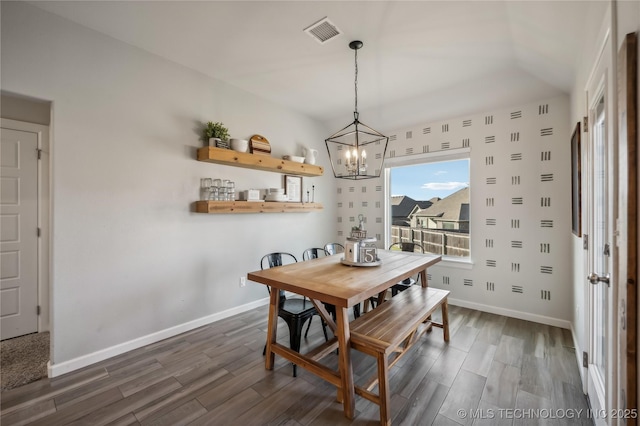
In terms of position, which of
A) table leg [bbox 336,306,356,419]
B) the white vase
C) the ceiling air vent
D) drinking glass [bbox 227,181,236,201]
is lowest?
table leg [bbox 336,306,356,419]

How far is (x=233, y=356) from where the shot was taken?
2.54m

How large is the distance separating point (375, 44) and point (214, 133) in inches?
76.7

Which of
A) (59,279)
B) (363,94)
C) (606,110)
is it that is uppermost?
(363,94)

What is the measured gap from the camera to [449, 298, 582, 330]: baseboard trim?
3.11 m

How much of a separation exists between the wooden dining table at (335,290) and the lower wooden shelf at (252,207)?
3.77ft

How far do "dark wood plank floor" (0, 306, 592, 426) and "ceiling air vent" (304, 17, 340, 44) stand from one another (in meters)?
2.91

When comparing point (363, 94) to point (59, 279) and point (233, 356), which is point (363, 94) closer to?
point (233, 356)

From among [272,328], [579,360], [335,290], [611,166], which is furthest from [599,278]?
[272,328]

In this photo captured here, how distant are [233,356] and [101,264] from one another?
146cm

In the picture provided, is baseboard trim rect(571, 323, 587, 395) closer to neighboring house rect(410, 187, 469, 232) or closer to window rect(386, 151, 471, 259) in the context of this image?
window rect(386, 151, 471, 259)

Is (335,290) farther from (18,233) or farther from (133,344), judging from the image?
(18,233)

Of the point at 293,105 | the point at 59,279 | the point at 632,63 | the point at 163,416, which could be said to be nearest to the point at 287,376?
the point at 163,416

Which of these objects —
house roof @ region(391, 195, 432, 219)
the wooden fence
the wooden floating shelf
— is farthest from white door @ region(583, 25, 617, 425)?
the wooden floating shelf

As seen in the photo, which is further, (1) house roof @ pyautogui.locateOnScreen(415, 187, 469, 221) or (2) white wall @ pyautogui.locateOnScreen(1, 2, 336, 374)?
(1) house roof @ pyautogui.locateOnScreen(415, 187, 469, 221)
